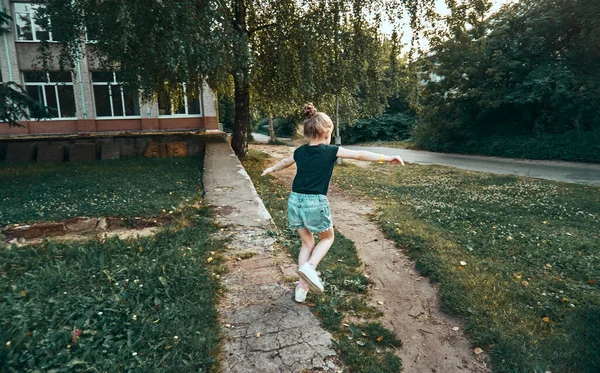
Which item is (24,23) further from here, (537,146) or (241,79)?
(537,146)

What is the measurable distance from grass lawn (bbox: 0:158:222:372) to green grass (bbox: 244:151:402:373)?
994 mm

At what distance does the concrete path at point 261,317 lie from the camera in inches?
104

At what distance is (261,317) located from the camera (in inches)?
126

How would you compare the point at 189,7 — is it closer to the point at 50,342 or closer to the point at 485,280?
the point at 50,342

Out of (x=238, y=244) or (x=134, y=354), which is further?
(x=238, y=244)

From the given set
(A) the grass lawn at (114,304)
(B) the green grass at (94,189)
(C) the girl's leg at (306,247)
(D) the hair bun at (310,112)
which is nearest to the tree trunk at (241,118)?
(B) the green grass at (94,189)

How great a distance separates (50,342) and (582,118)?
23.0m

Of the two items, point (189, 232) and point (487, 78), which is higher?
point (487, 78)

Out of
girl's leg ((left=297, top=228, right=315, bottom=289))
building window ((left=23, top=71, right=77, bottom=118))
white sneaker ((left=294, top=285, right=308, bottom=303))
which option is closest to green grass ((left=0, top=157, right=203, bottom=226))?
girl's leg ((left=297, top=228, right=315, bottom=289))

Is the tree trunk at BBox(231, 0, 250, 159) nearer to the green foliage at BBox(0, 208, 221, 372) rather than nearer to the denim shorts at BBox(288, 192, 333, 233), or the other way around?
the green foliage at BBox(0, 208, 221, 372)

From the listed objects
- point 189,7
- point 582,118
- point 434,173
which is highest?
point 189,7

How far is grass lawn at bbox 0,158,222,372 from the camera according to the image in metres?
2.45

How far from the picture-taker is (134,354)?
2.49m

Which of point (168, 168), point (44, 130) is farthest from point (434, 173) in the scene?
point (44, 130)
